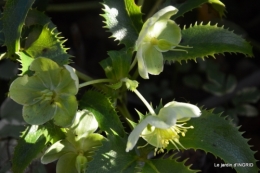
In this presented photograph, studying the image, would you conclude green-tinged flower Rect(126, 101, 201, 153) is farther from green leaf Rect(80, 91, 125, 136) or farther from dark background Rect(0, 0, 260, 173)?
dark background Rect(0, 0, 260, 173)

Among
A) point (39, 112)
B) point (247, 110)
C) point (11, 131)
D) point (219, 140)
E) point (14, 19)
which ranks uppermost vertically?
point (14, 19)

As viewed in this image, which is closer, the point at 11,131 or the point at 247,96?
the point at 11,131

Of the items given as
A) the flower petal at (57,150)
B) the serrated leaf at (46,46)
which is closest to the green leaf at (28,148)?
the flower petal at (57,150)

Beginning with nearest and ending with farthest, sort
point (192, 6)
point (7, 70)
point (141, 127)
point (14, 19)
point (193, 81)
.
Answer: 1. point (141, 127)
2. point (14, 19)
3. point (192, 6)
4. point (7, 70)
5. point (193, 81)

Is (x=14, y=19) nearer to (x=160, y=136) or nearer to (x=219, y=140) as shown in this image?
(x=160, y=136)

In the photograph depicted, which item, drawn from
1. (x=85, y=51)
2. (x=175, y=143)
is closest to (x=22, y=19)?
(x=175, y=143)

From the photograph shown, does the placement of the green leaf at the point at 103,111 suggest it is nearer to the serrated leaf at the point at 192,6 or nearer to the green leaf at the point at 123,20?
the green leaf at the point at 123,20

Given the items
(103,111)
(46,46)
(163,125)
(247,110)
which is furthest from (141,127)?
(247,110)
